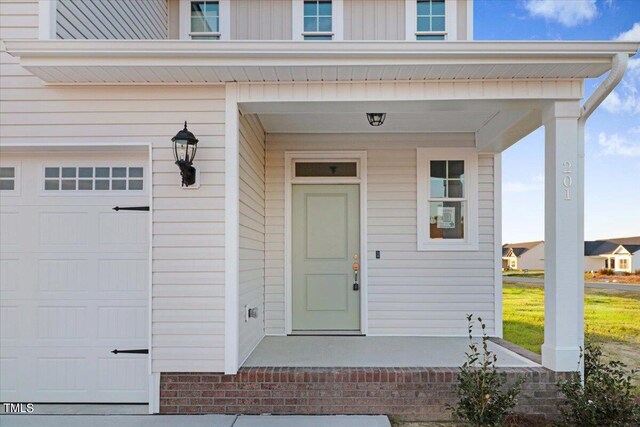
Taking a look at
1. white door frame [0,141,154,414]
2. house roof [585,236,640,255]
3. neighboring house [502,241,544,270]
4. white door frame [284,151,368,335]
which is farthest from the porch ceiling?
house roof [585,236,640,255]

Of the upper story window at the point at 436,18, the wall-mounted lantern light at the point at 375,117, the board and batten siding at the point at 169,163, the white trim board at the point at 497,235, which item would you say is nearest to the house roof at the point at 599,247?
the white trim board at the point at 497,235

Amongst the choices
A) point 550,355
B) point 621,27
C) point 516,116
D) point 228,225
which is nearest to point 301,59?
point 228,225

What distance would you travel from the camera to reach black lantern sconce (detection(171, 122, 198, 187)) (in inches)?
138

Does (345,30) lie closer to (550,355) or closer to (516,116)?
→ (516,116)

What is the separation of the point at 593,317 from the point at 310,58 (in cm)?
901

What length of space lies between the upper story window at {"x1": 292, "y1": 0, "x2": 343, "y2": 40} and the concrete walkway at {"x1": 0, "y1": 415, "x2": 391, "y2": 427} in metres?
4.29

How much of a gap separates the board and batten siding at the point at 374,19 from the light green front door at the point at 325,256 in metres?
1.91

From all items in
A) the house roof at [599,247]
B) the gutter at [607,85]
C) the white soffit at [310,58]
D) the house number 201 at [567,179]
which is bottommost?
the house roof at [599,247]

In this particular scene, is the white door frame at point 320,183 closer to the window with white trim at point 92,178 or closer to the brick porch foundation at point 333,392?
the brick porch foundation at point 333,392

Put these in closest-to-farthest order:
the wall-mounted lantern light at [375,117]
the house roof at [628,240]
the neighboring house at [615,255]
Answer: the wall-mounted lantern light at [375,117], the neighboring house at [615,255], the house roof at [628,240]

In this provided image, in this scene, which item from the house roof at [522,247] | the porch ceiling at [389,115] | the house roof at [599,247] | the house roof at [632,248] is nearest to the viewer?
the porch ceiling at [389,115]

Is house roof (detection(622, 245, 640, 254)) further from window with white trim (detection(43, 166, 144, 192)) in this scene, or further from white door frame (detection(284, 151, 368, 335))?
window with white trim (detection(43, 166, 144, 192))

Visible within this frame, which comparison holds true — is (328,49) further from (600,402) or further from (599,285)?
(599,285)

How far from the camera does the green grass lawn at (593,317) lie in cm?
662
